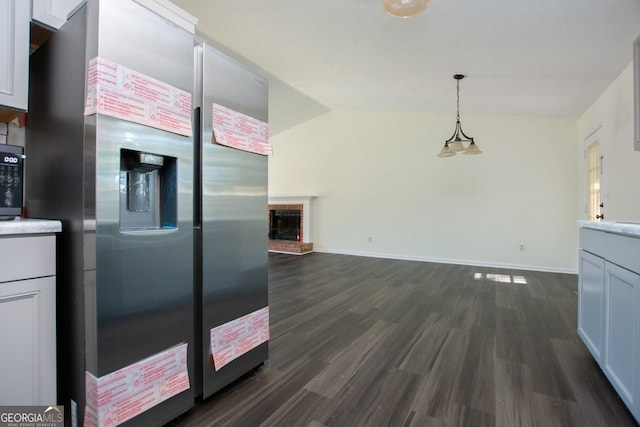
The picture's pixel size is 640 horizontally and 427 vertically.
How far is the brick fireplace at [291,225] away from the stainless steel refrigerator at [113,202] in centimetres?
529

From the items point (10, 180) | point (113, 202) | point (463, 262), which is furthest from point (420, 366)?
point (463, 262)

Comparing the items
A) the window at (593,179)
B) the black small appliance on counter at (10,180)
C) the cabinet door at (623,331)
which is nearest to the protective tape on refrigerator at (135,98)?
the black small appliance on counter at (10,180)

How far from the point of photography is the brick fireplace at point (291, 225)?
6844mm

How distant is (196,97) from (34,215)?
97 cm

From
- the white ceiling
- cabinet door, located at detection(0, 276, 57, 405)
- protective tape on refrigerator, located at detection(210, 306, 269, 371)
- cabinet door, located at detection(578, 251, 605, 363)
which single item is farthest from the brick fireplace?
cabinet door, located at detection(0, 276, 57, 405)

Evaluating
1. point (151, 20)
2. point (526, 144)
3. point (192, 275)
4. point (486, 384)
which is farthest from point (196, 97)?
point (526, 144)

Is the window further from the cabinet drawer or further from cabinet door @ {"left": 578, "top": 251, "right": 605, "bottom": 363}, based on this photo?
the cabinet drawer

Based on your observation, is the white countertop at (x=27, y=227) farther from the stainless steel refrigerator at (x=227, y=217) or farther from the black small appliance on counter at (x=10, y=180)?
the stainless steel refrigerator at (x=227, y=217)

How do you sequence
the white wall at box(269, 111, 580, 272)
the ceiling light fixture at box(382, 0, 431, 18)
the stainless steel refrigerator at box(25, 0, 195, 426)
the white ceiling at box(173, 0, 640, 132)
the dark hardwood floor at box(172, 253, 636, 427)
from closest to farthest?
the stainless steel refrigerator at box(25, 0, 195, 426) → the dark hardwood floor at box(172, 253, 636, 427) → the ceiling light fixture at box(382, 0, 431, 18) → the white ceiling at box(173, 0, 640, 132) → the white wall at box(269, 111, 580, 272)

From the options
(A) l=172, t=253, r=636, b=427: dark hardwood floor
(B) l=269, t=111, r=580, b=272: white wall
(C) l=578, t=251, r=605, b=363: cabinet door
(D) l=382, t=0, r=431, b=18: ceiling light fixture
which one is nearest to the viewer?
(A) l=172, t=253, r=636, b=427: dark hardwood floor

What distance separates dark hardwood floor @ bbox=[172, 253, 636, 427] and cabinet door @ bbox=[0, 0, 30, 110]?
158 centimetres

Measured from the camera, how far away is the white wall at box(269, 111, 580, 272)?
4871 mm

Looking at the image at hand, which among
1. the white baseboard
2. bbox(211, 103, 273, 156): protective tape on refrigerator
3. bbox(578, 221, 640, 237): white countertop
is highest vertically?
bbox(211, 103, 273, 156): protective tape on refrigerator

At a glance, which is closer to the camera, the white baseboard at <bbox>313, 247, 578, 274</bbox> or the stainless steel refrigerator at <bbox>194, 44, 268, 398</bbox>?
the stainless steel refrigerator at <bbox>194, 44, 268, 398</bbox>
